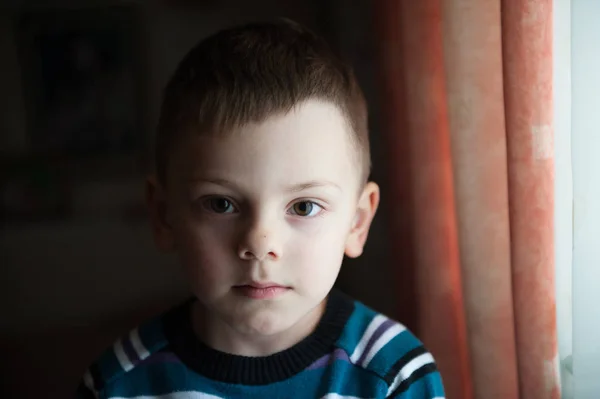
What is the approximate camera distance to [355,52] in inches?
67.4

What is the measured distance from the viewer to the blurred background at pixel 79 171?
191 cm

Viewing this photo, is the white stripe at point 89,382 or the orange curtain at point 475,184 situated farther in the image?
the white stripe at point 89,382

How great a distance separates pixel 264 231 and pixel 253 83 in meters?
0.22

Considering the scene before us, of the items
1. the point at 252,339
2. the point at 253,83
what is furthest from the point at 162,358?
the point at 253,83

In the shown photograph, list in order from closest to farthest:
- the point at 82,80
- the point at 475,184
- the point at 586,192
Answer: the point at 586,192 → the point at 475,184 → the point at 82,80

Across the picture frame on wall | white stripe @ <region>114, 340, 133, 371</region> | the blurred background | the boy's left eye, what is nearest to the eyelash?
the boy's left eye

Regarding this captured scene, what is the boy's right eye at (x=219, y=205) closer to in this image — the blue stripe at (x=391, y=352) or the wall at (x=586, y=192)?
the blue stripe at (x=391, y=352)

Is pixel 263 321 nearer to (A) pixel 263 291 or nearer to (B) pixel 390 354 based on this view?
(A) pixel 263 291

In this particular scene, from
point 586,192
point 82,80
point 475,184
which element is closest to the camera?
point 586,192

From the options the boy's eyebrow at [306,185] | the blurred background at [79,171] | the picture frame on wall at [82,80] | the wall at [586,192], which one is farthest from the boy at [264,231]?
the picture frame on wall at [82,80]

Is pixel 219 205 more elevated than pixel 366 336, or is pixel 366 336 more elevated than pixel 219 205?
pixel 219 205

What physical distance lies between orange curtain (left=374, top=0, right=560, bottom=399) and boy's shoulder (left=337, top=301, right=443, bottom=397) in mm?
90

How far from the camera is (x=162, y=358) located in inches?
44.8

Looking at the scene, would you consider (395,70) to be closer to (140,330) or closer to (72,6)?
(140,330)
